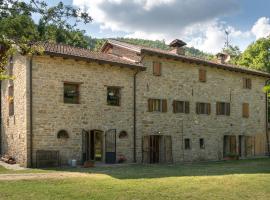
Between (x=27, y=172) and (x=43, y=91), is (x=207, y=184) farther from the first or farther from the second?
(x=43, y=91)

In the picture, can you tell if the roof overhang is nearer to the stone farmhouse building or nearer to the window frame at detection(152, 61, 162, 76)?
the stone farmhouse building

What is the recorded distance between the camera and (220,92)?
30594 mm

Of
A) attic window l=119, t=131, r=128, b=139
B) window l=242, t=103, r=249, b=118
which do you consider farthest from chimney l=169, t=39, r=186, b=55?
attic window l=119, t=131, r=128, b=139

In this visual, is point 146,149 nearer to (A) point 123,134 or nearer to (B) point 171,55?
(A) point 123,134

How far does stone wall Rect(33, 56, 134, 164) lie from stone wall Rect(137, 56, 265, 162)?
3.99ft

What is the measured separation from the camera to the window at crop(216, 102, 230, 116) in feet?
99.8

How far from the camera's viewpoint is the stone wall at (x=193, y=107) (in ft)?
85.2

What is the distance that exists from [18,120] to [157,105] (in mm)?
9120

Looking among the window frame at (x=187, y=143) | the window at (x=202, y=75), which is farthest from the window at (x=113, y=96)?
the window at (x=202, y=75)

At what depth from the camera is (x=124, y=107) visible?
80.7 ft

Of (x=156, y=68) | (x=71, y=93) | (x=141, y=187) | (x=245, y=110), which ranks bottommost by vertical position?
(x=141, y=187)

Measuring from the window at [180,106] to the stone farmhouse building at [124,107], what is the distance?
0.23 ft

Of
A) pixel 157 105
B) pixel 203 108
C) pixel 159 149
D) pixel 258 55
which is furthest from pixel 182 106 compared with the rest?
pixel 258 55

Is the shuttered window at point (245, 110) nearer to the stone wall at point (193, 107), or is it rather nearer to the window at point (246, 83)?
the stone wall at point (193, 107)
